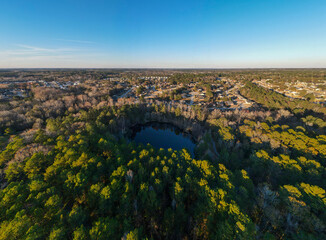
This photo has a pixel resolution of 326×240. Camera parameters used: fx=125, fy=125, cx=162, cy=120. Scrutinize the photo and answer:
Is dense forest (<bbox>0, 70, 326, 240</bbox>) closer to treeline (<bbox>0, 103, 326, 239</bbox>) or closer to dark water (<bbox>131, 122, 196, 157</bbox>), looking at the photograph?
treeline (<bbox>0, 103, 326, 239</bbox>)

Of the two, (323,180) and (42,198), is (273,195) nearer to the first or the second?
(323,180)

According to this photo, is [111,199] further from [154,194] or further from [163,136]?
[163,136]

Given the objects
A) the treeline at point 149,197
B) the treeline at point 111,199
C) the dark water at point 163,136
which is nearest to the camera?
the treeline at point 111,199

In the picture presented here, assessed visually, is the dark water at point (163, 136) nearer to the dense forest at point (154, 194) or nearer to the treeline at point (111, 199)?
the dense forest at point (154, 194)

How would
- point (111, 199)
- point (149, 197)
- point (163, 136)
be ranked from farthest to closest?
point (163, 136)
point (149, 197)
point (111, 199)

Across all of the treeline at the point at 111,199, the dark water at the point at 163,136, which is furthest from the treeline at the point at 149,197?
the dark water at the point at 163,136

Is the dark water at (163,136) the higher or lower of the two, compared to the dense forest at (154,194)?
lower

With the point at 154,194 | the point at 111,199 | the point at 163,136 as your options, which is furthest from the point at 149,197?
the point at 163,136

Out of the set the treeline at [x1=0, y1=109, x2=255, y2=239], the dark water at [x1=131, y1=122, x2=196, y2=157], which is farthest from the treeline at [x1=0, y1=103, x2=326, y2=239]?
the dark water at [x1=131, y1=122, x2=196, y2=157]

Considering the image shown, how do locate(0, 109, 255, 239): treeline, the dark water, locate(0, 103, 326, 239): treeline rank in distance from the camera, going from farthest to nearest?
the dark water, locate(0, 103, 326, 239): treeline, locate(0, 109, 255, 239): treeline
